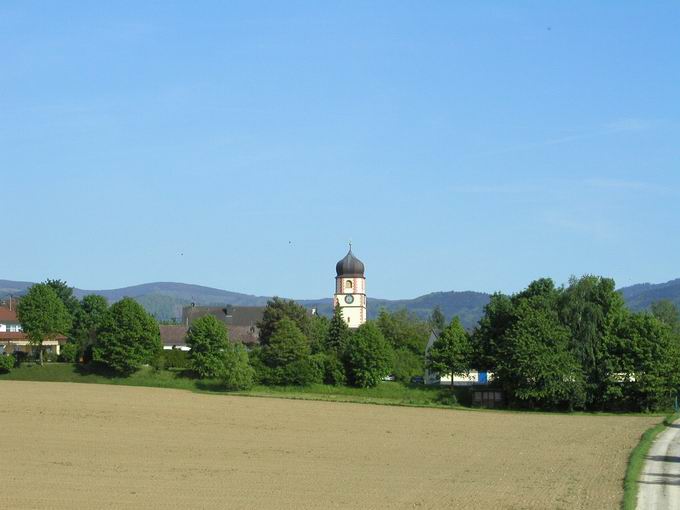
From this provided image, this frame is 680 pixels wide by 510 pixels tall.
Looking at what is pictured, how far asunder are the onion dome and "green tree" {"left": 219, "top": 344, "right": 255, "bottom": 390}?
241ft

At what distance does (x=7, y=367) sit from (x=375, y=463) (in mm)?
65008

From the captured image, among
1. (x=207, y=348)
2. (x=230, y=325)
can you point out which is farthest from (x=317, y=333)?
(x=230, y=325)

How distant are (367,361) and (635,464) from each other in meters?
51.5

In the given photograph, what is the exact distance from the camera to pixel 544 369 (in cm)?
8238

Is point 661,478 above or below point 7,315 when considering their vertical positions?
below

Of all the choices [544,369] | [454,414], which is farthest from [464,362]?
[454,414]

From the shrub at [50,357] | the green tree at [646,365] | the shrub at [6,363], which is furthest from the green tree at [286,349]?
the green tree at [646,365]

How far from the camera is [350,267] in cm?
16475

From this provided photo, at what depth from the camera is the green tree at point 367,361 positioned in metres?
93.1

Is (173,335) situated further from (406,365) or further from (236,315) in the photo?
(406,365)

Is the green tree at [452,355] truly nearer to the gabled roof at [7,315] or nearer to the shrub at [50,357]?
the shrub at [50,357]

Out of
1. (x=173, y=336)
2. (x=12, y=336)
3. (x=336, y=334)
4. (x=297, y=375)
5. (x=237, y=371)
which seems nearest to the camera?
(x=237, y=371)

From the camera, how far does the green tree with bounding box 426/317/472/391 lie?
94250mm

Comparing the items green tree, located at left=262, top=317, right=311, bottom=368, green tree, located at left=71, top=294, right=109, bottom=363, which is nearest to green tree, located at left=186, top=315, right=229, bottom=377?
green tree, located at left=262, top=317, right=311, bottom=368
